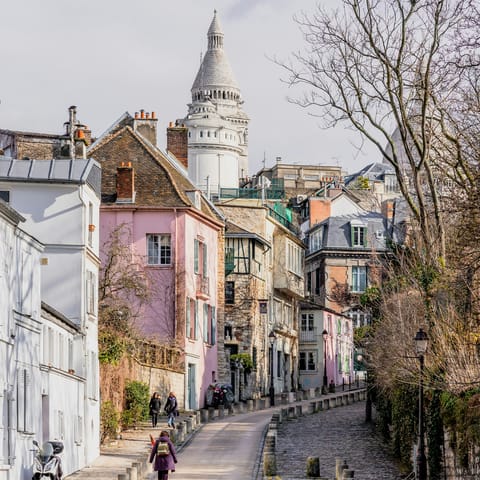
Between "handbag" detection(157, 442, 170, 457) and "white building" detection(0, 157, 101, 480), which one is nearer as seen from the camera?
"handbag" detection(157, 442, 170, 457)

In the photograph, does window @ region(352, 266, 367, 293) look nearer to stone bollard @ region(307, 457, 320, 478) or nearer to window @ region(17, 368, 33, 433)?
stone bollard @ region(307, 457, 320, 478)

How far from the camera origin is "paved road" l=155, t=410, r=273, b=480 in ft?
124

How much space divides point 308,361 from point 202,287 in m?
30.1

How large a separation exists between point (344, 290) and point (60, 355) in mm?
68381

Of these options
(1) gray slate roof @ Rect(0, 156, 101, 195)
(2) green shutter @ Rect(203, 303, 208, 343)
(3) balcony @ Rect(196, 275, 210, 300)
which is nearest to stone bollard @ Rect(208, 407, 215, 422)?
(3) balcony @ Rect(196, 275, 210, 300)

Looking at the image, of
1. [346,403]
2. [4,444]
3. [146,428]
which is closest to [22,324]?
[4,444]

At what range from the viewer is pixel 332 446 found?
4869cm

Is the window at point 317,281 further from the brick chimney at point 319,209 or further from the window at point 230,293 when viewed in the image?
the window at point 230,293

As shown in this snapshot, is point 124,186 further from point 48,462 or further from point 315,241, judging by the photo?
point 315,241

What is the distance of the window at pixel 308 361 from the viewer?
306 ft

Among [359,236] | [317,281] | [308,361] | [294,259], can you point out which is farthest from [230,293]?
[359,236]

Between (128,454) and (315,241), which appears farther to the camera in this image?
(315,241)

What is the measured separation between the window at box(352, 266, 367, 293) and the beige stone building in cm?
1917

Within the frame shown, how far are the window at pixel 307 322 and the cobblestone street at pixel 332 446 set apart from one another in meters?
29.1
